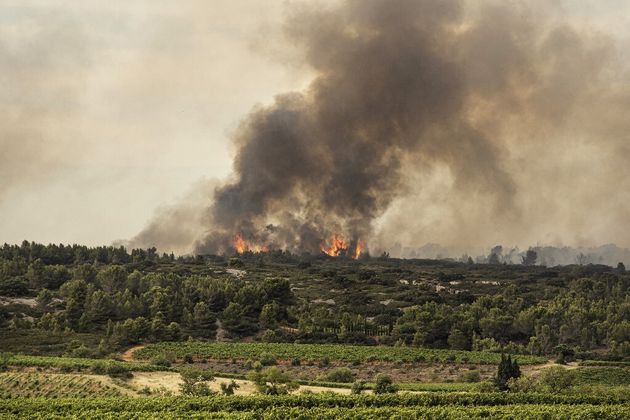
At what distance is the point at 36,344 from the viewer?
8644 centimetres

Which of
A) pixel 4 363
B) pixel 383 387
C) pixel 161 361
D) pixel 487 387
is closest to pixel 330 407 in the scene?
pixel 383 387

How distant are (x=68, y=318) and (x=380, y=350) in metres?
49.2

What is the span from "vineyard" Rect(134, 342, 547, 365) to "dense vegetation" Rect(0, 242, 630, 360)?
19.1 ft

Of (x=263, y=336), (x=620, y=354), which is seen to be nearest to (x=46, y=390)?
(x=263, y=336)

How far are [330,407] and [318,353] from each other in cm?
3651

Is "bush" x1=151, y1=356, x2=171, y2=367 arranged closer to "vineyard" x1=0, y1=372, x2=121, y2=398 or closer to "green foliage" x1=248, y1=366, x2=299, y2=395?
"vineyard" x1=0, y1=372, x2=121, y2=398

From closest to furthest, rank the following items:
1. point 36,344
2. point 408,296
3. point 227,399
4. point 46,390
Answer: point 227,399 → point 46,390 → point 36,344 → point 408,296

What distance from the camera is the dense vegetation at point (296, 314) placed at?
96.1 m

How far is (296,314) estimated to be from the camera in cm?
11588

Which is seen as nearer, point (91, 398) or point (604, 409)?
point (604, 409)

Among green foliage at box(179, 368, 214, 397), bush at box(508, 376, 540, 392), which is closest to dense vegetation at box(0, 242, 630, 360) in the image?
green foliage at box(179, 368, 214, 397)

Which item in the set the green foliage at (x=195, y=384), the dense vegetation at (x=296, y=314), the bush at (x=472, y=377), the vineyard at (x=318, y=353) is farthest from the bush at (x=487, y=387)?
the dense vegetation at (x=296, y=314)

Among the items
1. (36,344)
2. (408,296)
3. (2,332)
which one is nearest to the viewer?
(36,344)

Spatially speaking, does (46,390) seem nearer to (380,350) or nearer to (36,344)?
(36,344)
